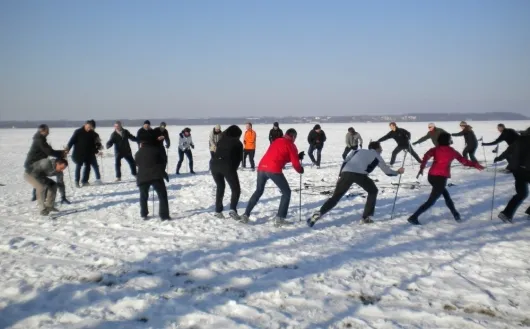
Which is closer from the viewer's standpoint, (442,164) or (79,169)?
(442,164)

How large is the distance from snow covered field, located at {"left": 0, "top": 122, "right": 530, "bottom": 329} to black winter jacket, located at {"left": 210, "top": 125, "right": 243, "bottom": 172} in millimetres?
1048

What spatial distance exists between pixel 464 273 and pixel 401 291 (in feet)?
3.65

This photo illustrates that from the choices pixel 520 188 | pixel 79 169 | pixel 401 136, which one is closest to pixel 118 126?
pixel 79 169

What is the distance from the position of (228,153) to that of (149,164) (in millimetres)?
1440

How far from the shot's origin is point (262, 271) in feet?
15.9

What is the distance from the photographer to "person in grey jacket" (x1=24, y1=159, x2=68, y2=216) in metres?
7.57

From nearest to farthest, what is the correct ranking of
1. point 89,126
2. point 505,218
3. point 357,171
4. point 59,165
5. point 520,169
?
point 357,171 → point 520,169 → point 505,218 → point 59,165 → point 89,126

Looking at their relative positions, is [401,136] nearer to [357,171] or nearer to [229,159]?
[357,171]

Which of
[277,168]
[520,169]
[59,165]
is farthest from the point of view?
[59,165]

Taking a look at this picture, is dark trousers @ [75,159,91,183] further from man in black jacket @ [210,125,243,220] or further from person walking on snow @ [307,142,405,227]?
person walking on snow @ [307,142,405,227]

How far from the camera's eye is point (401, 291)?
168 inches

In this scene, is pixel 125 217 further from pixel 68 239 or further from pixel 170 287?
pixel 170 287

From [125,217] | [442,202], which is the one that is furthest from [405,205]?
[125,217]

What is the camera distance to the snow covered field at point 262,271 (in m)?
3.70
